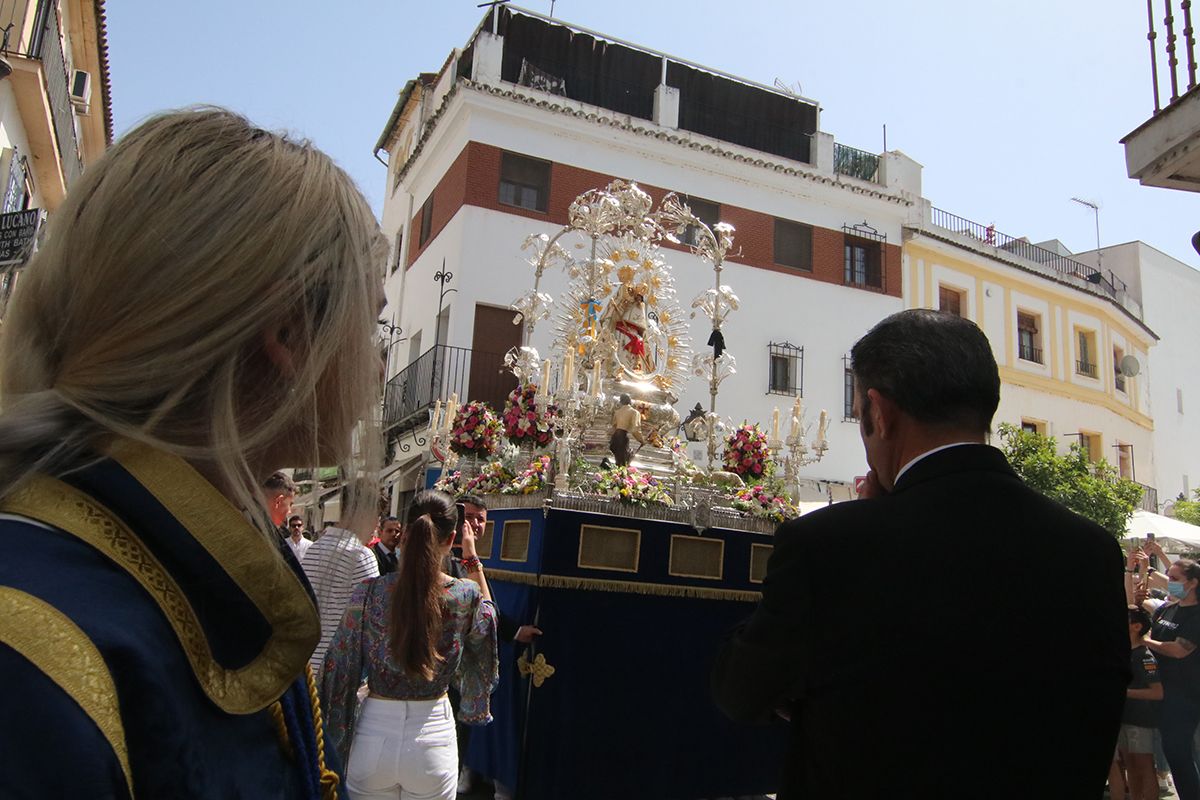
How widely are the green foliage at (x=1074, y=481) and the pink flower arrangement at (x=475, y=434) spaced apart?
1155cm

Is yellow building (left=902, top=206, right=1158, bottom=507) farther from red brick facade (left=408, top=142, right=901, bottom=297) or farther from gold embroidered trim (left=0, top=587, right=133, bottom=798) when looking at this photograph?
gold embroidered trim (left=0, top=587, right=133, bottom=798)

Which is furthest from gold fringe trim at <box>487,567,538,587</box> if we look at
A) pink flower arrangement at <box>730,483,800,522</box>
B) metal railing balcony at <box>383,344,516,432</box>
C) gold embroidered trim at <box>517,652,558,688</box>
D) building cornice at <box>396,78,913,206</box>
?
building cornice at <box>396,78,913,206</box>

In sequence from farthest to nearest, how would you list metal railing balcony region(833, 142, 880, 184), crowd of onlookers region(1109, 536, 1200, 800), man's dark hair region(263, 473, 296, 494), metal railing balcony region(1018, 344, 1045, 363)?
metal railing balcony region(1018, 344, 1045, 363)
metal railing balcony region(833, 142, 880, 184)
crowd of onlookers region(1109, 536, 1200, 800)
man's dark hair region(263, 473, 296, 494)

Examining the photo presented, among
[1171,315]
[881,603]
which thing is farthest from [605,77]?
[1171,315]

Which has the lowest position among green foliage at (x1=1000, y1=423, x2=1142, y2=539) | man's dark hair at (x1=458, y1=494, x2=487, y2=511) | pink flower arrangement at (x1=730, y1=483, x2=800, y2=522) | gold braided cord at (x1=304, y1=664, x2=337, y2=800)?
gold braided cord at (x1=304, y1=664, x2=337, y2=800)

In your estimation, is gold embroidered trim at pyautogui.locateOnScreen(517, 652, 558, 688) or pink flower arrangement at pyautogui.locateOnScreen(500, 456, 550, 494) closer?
gold embroidered trim at pyautogui.locateOnScreen(517, 652, 558, 688)

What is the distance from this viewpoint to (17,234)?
6.33 metres

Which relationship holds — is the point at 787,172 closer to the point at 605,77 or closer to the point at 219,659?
the point at 605,77

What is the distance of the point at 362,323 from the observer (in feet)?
3.14

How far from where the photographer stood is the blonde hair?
0.78 metres

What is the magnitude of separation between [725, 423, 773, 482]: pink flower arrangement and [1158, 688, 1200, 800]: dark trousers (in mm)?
3051

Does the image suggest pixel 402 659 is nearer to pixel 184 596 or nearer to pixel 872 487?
pixel 872 487

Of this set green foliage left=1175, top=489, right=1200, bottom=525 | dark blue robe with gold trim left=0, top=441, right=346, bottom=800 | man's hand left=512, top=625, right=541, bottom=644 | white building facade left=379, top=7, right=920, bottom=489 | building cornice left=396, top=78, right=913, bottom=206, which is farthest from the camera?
green foliage left=1175, top=489, right=1200, bottom=525

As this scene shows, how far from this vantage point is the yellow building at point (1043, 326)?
58.6ft
